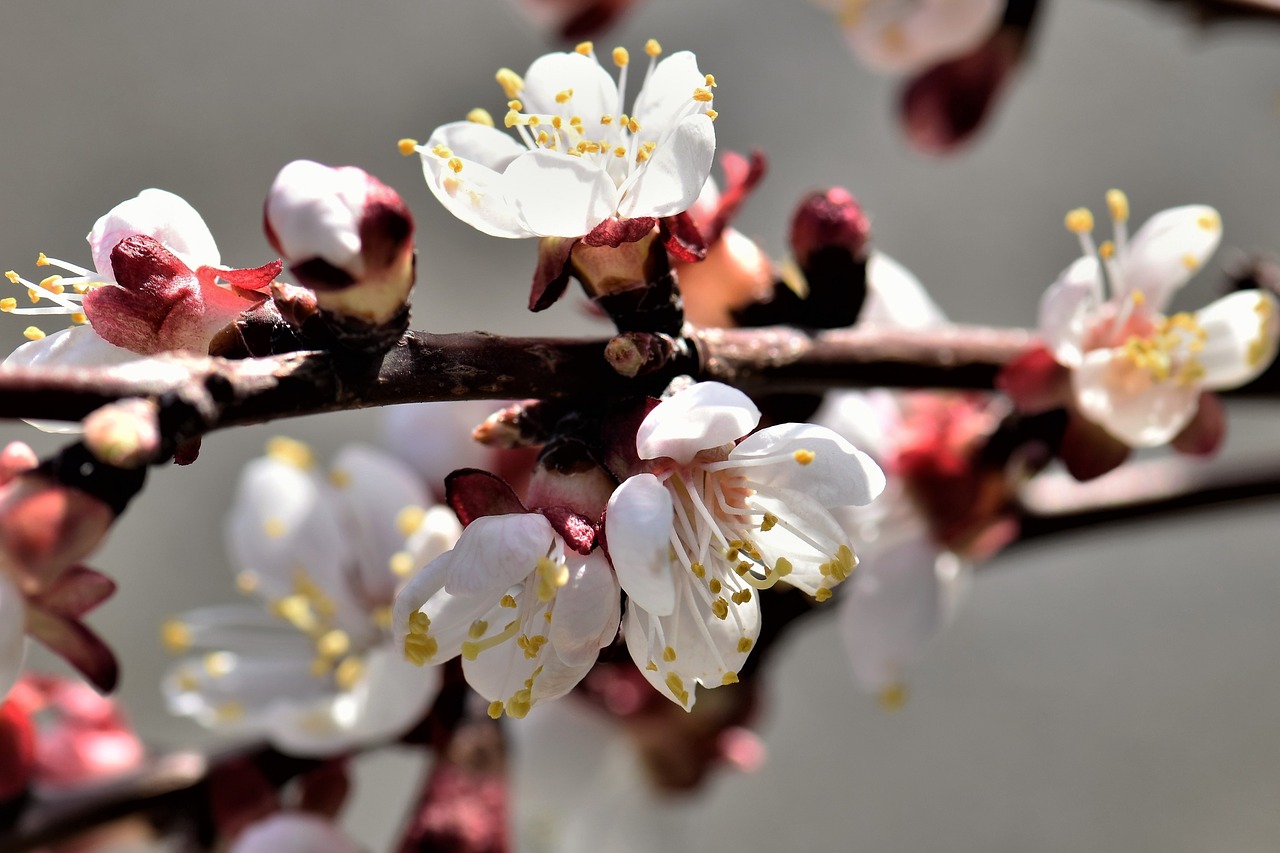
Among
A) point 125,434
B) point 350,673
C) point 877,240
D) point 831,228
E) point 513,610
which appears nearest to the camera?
point 125,434

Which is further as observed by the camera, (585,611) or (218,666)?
(218,666)

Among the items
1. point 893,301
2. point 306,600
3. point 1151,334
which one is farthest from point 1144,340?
point 306,600

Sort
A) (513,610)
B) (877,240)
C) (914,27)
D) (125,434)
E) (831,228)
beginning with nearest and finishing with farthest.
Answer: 1. (125,434)
2. (513,610)
3. (831,228)
4. (914,27)
5. (877,240)

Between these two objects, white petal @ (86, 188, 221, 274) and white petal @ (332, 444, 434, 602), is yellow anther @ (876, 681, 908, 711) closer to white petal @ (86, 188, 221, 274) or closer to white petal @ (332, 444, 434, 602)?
white petal @ (332, 444, 434, 602)

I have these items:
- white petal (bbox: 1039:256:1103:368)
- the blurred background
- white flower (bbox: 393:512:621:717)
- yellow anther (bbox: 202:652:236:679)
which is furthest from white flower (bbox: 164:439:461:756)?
the blurred background

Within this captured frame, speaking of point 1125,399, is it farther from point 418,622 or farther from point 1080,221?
point 418,622

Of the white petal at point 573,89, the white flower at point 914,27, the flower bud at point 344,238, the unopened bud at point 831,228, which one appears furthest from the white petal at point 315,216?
the white flower at point 914,27
